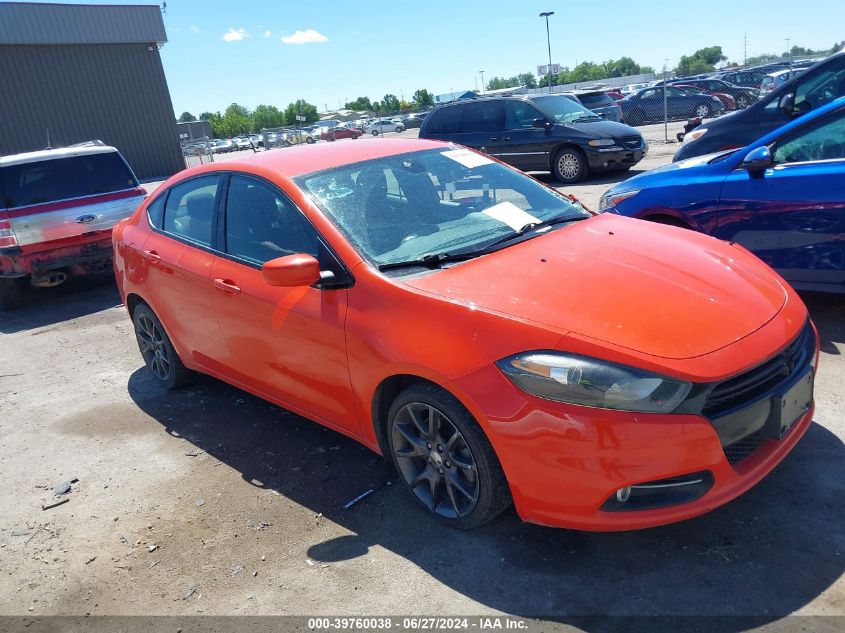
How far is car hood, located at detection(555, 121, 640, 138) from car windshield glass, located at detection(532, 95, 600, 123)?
0.30 meters

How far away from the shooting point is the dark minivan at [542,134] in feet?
41.2

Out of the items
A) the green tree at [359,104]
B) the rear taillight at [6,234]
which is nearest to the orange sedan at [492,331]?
the rear taillight at [6,234]

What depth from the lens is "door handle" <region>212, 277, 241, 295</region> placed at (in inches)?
148

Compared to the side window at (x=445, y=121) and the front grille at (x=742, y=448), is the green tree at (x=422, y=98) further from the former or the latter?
the front grille at (x=742, y=448)

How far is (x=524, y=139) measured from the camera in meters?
13.2

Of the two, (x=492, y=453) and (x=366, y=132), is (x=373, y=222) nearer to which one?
(x=492, y=453)

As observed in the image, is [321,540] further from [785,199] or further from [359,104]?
[359,104]

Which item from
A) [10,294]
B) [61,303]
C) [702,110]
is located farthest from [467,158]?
[702,110]

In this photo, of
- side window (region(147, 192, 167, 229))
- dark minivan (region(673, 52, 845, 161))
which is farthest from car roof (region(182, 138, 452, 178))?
dark minivan (region(673, 52, 845, 161))

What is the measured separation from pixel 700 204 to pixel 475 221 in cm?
239

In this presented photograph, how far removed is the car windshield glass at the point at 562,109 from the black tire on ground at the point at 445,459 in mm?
11268

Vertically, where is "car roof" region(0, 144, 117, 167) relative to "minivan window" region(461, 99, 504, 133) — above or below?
above

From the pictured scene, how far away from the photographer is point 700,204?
16.6ft

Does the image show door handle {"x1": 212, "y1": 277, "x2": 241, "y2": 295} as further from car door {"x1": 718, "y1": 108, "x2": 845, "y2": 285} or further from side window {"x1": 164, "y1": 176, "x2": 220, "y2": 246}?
car door {"x1": 718, "y1": 108, "x2": 845, "y2": 285}
